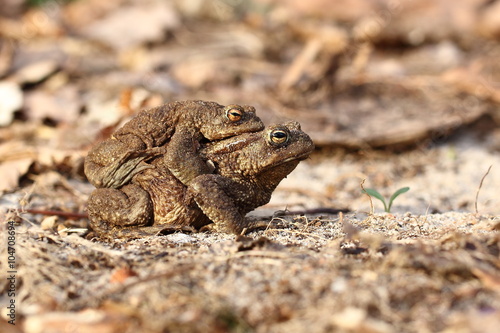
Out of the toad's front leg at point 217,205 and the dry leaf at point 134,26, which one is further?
the dry leaf at point 134,26

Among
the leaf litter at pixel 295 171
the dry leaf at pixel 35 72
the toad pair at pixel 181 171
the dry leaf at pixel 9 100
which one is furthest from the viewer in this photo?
the dry leaf at pixel 35 72

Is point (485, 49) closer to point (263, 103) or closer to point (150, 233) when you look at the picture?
point (263, 103)

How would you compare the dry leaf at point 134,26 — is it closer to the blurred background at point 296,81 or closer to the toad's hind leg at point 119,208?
the blurred background at point 296,81

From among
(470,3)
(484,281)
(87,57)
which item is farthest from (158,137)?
(470,3)

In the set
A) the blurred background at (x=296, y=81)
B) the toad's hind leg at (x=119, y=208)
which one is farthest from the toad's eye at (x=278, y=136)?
the blurred background at (x=296, y=81)

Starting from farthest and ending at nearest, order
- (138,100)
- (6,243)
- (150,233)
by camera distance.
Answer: (138,100) → (150,233) → (6,243)

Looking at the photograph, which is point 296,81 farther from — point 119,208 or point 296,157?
point 119,208

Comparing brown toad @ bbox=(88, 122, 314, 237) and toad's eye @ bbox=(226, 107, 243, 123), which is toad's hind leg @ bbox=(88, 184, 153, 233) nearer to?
brown toad @ bbox=(88, 122, 314, 237)
